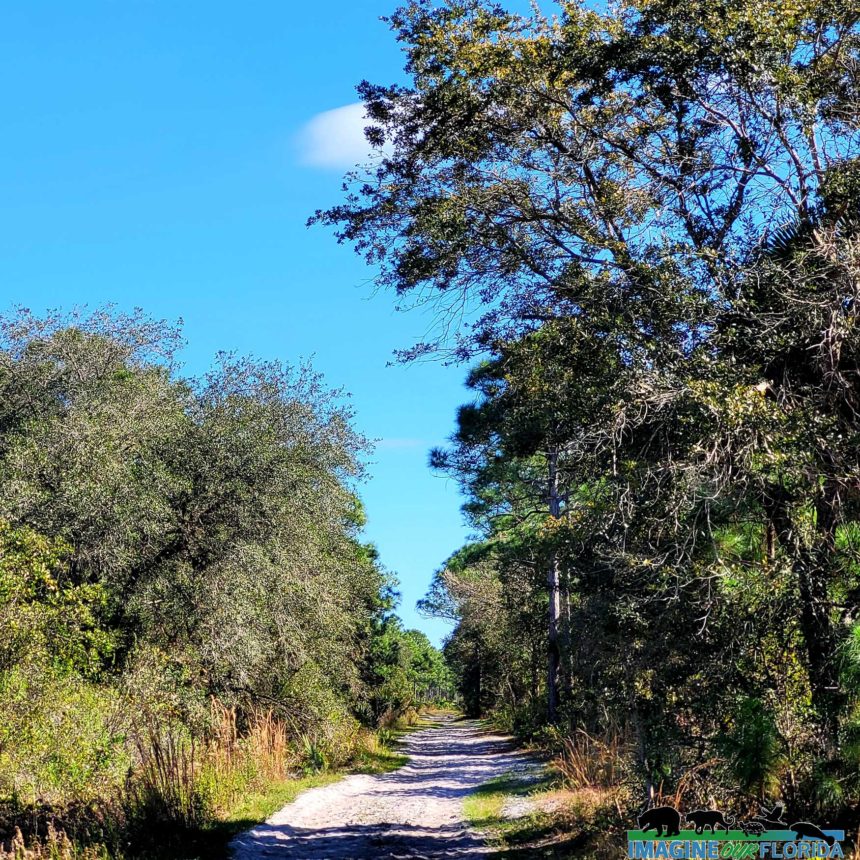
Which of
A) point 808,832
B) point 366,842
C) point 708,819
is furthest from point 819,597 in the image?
point 366,842

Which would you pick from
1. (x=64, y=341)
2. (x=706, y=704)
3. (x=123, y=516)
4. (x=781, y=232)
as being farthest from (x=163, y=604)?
(x=781, y=232)

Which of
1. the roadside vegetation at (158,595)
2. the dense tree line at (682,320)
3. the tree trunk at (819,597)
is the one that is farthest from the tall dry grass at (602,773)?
the roadside vegetation at (158,595)

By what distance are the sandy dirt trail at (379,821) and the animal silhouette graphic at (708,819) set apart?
150 inches

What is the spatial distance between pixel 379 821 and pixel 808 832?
864 cm

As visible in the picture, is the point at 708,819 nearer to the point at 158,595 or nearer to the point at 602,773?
the point at 602,773

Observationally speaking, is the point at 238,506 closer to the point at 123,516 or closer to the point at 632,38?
the point at 123,516

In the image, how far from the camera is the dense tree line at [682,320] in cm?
818

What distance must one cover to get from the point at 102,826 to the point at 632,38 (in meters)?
10.9

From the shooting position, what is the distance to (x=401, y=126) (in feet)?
35.5

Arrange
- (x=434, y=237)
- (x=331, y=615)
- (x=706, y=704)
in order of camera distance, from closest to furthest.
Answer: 1. (x=706, y=704)
2. (x=434, y=237)
3. (x=331, y=615)

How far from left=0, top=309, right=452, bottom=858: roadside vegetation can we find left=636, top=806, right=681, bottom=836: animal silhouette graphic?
220 inches

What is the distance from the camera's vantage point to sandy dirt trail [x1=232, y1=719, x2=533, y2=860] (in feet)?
39.0

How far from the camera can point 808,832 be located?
25.1 feet

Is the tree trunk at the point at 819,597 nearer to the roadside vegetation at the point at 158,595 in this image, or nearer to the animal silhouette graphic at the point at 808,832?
the animal silhouette graphic at the point at 808,832
